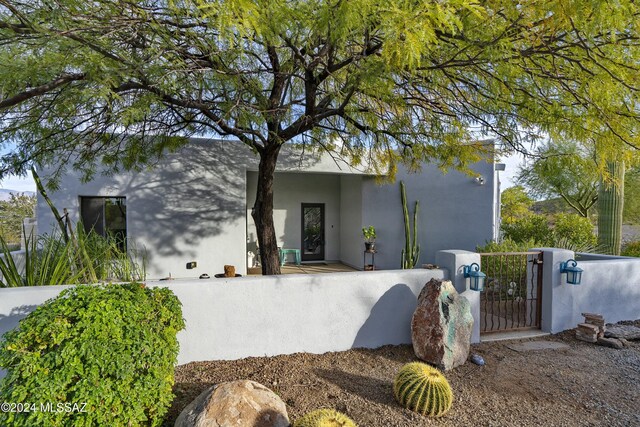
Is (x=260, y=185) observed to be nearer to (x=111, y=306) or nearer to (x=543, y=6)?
(x=111, y=306)

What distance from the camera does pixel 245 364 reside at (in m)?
4.14

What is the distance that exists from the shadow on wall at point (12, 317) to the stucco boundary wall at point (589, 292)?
7.07 metres

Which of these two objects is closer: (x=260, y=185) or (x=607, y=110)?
(x=607, y=110)

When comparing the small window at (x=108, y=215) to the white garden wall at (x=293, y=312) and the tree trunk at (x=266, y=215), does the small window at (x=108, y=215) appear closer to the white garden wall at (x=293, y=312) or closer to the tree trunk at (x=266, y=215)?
the tree trunk at (x=266, y=215)

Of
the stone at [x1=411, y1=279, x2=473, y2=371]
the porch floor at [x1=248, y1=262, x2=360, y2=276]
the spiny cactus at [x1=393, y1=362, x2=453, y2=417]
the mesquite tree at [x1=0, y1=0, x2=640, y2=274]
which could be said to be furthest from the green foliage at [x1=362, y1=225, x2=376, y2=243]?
the spiny cactus at [x1=393, y1=362, x2=453, y2=417]

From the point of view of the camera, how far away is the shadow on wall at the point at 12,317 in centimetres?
353

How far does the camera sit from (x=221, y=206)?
30.1ft

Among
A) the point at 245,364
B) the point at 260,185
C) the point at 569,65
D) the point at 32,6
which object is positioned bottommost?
the point at 245,364

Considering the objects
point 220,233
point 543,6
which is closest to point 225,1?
point 543,6

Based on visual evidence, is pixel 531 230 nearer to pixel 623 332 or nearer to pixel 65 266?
pixel 623 332

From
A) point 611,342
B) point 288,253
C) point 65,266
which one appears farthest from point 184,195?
point 611,342

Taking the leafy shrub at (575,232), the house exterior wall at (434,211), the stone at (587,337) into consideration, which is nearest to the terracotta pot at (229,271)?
the house exterior wall at (434,211)

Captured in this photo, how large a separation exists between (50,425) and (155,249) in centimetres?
670

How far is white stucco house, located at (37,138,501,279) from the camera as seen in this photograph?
27.8 feet
